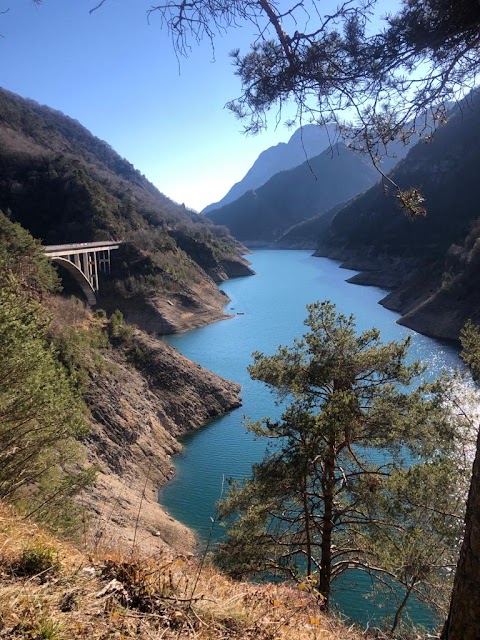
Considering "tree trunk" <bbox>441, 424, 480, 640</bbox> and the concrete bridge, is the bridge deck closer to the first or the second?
the concrete bridge

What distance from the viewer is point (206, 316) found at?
3981 centimetres

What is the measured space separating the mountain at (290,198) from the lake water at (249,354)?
85062 millimetres

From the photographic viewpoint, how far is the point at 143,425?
17.0 m

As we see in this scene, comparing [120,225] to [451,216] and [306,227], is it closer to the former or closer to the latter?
[451,216]

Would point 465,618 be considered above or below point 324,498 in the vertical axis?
above

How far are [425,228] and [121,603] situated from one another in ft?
229

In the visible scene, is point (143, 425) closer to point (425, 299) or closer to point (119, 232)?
point (425, 299)

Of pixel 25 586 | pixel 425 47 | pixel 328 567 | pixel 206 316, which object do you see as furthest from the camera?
pixel 206 316

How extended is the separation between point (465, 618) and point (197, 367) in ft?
66.2

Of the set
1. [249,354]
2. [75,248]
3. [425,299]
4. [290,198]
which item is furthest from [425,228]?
[290,198]

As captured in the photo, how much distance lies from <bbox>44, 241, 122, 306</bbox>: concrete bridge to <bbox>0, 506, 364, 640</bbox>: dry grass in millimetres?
30971

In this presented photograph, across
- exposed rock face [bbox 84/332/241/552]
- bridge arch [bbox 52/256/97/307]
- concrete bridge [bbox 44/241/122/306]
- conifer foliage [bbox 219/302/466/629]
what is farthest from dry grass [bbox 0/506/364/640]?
bridge arch [bbox 52/256/97/307]

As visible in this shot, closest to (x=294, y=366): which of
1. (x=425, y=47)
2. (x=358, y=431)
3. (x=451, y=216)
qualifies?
(x=358, y=431)

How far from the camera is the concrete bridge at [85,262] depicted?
3322cm
